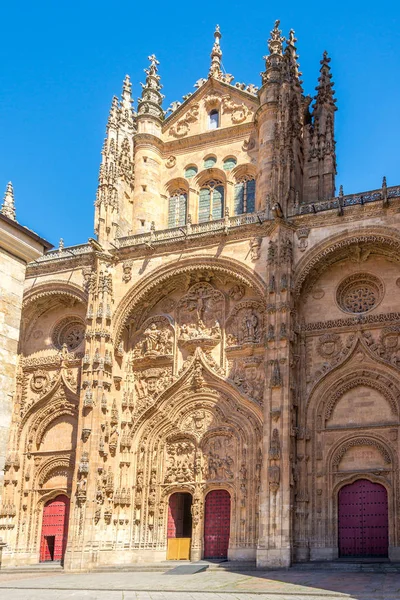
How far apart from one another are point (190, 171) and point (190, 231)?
4583mm

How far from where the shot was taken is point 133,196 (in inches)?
1235

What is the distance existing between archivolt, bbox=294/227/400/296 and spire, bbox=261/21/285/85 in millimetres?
7845

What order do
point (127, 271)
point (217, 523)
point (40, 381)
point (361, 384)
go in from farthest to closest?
point (40, 381), point (127, 271), point (217, 523), point (361, 384)

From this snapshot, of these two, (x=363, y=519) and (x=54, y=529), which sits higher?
(x=363, y=519)

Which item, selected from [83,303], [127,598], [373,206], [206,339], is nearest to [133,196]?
[83,303]

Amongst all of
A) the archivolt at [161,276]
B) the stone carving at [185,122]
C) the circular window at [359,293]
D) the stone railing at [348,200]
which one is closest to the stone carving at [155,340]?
the archivolt at [161,276]

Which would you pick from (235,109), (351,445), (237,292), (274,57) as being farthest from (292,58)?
(351,445)

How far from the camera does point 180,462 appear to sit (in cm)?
2666

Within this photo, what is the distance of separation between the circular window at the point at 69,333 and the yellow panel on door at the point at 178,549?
27.6 feet

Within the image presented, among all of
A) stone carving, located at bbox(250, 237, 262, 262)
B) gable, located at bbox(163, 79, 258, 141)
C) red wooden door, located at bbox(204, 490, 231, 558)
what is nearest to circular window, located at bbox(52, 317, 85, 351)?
stone carving, located at bbox(250, 237, 262, 262)

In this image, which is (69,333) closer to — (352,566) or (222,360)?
(222,360)

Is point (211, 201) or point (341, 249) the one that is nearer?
point (341, 249)

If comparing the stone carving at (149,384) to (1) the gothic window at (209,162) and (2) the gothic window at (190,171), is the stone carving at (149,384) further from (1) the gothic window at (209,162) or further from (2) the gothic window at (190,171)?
(1) the gothic window at (209,162)

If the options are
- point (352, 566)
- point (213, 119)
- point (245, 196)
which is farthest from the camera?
point (213, 119)
